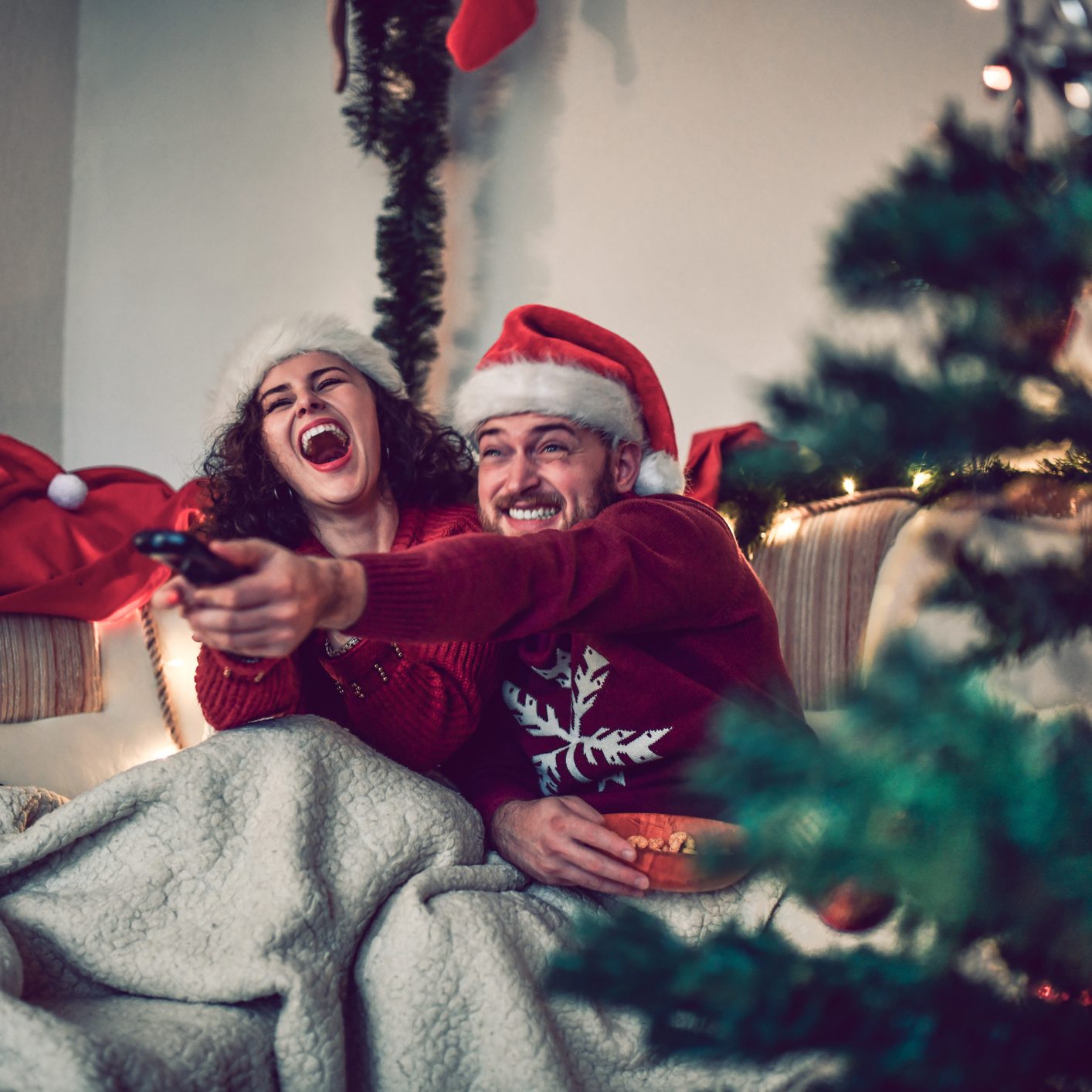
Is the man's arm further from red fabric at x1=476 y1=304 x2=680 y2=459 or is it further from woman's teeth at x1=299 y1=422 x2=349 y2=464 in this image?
woman's teeth at x1=299 y1=422 x2=349 y2=464

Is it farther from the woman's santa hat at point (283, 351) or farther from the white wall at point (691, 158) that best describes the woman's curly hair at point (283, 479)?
the white wall at point (691, 158)

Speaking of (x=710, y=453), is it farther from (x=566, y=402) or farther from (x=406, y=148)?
(x=406, y=148)

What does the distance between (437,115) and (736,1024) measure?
6.21 ft

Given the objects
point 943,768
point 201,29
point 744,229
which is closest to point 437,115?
point 744,229

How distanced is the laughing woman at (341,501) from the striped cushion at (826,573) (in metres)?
0.52

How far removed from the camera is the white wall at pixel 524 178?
6.17 feet

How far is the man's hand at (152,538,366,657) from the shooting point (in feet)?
A: 1.67

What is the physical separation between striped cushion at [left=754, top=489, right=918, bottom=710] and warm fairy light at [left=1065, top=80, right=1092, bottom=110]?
0.91m

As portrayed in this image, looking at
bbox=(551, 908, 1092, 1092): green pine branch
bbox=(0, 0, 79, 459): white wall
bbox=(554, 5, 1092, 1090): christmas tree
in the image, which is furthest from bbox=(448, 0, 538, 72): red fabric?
bbox=(551, 908, 1092, 1092): green pine branch

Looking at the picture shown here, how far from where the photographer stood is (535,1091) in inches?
29.0

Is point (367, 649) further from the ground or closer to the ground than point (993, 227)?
closer to the ground

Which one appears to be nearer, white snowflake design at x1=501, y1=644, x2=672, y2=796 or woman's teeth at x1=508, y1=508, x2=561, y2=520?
white snowflake design at x1=501, y1=644, x2=672, y2=796

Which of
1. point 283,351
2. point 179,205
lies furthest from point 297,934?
point 179,205

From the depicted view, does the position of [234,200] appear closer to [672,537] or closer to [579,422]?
[579,422]
